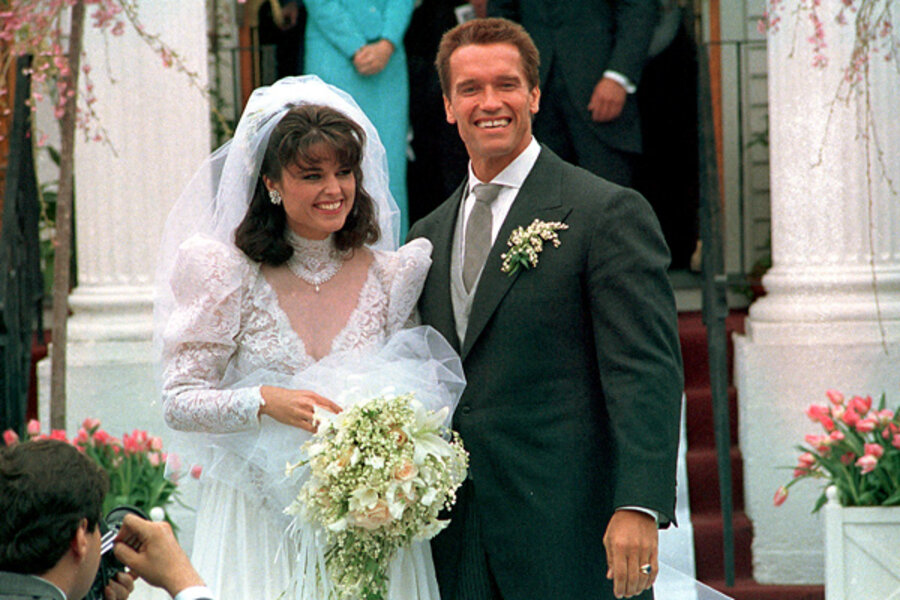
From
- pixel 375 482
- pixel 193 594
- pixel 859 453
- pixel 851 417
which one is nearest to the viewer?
pixel 193 594

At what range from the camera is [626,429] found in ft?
9.62

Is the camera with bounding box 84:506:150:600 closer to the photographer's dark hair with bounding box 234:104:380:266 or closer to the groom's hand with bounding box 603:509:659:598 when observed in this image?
the photographer's dark hair with bounding box 234:104:380:266

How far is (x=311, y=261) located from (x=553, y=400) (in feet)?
2.35

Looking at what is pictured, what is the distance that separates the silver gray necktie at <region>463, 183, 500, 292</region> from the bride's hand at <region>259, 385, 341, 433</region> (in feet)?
1.64

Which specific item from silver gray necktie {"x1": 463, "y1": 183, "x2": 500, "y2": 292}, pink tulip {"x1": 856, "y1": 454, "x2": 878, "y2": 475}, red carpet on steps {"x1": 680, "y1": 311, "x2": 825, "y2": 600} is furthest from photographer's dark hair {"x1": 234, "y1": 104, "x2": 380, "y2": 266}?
red carpet on steps {"x1": 680, "y1": 311, "x2": 825, "y2": 600}

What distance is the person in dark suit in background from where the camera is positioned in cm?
633

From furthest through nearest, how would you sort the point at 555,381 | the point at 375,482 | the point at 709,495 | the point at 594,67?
the point at 594,67 < the point at 709,495 < the point at 555,381 < the point at 375,482

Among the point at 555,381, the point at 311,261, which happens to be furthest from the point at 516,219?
the point at 311,261

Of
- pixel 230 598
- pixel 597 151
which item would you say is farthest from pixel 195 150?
pixel 230 598

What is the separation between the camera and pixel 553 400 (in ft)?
10.0

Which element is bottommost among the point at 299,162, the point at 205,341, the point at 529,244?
the point at 205,341

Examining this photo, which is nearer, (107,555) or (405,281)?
(107,555)

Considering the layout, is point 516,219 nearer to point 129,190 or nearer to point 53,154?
point 129,190

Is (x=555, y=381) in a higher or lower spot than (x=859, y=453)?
higher
